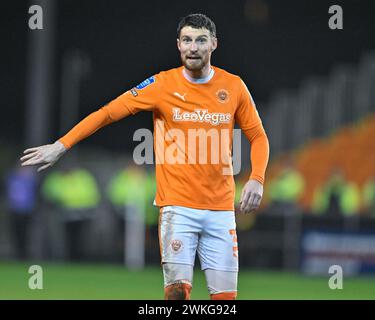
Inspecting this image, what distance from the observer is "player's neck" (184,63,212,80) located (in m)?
7.49

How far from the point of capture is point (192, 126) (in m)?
7.45

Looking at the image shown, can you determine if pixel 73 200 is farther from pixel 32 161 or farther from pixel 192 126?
pixel 32 161

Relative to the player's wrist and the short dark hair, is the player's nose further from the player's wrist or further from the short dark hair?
the player's wrist

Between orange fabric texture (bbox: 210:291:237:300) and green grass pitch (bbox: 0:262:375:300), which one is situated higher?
orange fabric texture (bbox: 210:291:237:300)

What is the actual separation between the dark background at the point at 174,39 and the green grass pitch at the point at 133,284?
10802mm

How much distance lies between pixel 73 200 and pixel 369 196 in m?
5.94

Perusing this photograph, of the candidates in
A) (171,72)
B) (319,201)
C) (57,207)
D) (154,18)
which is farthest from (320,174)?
(171,72)

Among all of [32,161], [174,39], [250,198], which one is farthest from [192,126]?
[174,39]

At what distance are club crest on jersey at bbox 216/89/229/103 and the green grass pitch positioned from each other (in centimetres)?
557

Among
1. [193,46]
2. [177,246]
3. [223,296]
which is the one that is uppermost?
[193,46]

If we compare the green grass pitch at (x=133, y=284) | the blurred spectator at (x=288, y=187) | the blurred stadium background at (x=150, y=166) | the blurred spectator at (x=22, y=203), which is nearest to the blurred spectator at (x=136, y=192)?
the blurred stadium background at (x=150, y=166)

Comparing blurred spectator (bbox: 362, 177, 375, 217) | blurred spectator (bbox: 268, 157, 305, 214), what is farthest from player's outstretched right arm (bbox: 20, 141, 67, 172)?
blurred spectator (bbox: 268, 157, 305, 214)

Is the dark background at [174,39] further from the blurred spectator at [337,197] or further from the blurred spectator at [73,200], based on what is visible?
the blurred spectator at [337,197]

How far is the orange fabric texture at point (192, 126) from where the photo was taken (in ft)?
24.4
